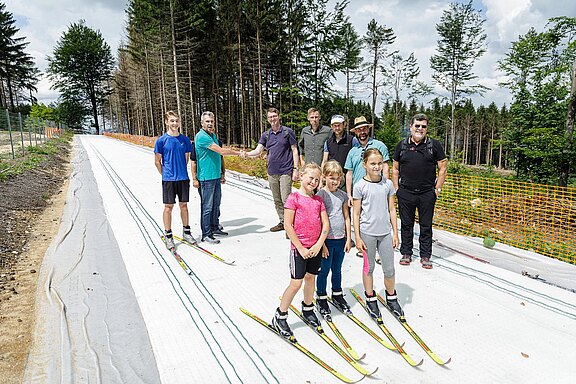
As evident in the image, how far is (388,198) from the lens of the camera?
2.72m

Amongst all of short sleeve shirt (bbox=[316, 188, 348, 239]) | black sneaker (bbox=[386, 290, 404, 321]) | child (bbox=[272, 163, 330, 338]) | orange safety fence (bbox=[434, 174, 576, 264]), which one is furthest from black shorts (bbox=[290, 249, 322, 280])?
orange safety fence (bbox=[434, 174, 576, 264])

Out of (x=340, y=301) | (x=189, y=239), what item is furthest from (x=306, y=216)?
(x=189, y=239)

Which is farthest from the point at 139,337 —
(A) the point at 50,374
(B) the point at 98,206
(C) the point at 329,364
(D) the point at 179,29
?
(D) the point at 179,29

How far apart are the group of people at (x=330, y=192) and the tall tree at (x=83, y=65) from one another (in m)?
58.4

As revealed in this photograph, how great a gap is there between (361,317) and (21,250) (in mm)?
4121

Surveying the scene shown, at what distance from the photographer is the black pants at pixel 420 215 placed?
3.70 metres

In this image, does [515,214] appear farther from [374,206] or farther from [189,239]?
[189,239]

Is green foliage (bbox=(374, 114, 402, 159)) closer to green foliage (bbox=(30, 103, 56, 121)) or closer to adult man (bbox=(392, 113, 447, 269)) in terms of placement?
adult man (bbox=(392, 113, 447, 269))

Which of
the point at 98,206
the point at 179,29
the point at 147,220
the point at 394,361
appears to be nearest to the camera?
the point at 394,361

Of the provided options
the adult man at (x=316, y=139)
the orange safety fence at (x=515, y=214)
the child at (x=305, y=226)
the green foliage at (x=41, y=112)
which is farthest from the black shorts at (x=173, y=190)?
the green foliage at (x=41, y=112)

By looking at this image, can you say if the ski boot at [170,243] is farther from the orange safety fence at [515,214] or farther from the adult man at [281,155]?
the orange safety fence at [515,214]

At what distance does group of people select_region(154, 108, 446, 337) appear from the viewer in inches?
92.9

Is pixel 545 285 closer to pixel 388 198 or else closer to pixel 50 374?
pixel 388 198

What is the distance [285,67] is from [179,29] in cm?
717
